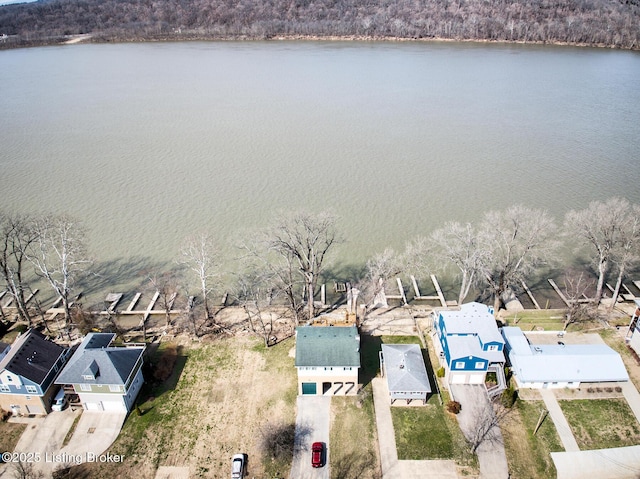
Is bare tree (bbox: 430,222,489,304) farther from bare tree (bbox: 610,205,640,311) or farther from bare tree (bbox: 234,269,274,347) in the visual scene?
bare tree (bbox: 234,269,274,347)

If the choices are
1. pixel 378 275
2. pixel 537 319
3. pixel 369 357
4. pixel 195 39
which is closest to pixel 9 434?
pixel 369 357

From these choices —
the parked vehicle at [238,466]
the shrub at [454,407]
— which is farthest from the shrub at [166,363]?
the shrub at [454,407]

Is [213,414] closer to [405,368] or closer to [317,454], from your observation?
[317,454]

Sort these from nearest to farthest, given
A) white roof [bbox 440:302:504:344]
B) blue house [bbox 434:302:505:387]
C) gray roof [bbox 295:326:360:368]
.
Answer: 1. gray roof [bbox 295:326:360:368]
2. blue house [bbox 434:302:505:387]
3. white roof [bbox 440:302:504:344]

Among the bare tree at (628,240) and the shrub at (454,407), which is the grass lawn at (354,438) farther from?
the bare tree at (628,240)

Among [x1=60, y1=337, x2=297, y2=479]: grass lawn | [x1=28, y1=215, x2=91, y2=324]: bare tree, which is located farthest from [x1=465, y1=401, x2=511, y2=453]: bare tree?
[x1=28, y1=215, x2=91, y2=324]: bare tree
